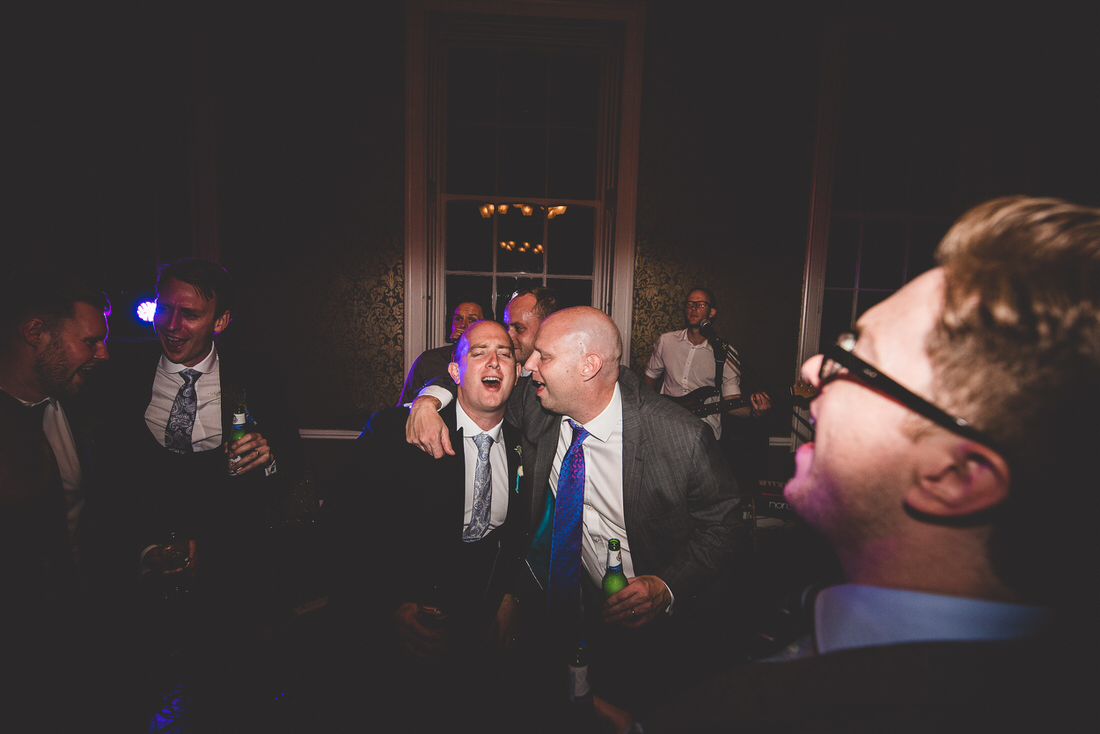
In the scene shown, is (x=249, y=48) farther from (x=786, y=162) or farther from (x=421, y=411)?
(x=786, y=162)

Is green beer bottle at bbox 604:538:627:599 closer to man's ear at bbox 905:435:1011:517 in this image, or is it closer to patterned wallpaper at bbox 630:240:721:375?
man's ear at bbox 905:435:1011:517

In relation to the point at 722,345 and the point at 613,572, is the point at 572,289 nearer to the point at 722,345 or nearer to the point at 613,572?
the point at 722,345

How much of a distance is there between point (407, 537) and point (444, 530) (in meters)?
0.18

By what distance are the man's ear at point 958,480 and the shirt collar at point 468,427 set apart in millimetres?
1682

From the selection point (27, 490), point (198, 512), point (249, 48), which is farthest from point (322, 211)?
point (27, 490)

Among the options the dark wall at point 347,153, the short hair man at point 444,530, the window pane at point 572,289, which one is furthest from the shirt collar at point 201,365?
the window pane at point 572,289

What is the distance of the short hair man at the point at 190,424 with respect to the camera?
2.15 metres

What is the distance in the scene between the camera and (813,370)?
92 cm

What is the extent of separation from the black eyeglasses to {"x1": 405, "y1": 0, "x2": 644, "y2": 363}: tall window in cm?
387

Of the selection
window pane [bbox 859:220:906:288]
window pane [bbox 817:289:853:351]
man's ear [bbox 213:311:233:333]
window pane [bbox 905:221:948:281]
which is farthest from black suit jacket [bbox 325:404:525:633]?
window pane [bbox 905:221:948:281]

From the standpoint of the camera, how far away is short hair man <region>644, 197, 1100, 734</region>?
52 cm

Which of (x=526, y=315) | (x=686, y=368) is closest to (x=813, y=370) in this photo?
(x=526, y=315)

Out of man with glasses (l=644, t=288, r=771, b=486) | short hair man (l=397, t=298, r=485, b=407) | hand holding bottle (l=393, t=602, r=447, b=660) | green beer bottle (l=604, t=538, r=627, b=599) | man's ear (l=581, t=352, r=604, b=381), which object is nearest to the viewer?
green beer bottle (l=604, t=538, r=627, b=599)

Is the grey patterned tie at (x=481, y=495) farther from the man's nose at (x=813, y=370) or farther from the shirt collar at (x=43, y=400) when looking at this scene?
the shirt collar at (x=43, y=400)
